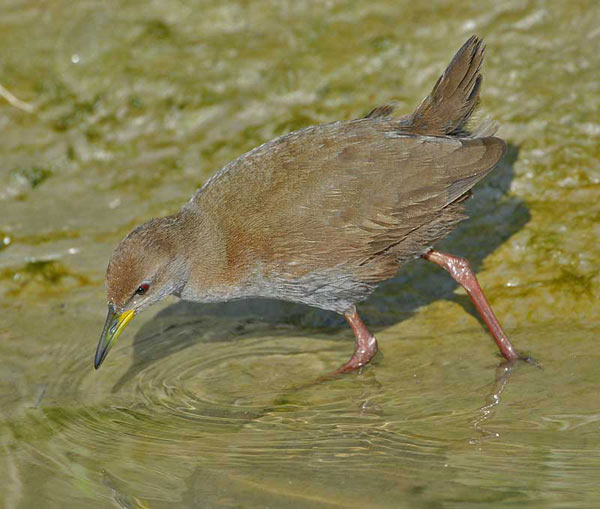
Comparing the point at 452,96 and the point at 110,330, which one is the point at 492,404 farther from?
the point at 110,330

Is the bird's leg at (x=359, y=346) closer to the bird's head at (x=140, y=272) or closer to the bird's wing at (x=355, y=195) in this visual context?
the bird's wing at (x=355, y=195)

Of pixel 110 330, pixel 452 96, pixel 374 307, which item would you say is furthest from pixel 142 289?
pixel 452 96

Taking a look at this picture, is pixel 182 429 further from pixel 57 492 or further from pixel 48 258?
pixel 48 258

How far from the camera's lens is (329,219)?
4875mm

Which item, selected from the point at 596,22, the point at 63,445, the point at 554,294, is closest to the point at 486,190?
the point at 554,294

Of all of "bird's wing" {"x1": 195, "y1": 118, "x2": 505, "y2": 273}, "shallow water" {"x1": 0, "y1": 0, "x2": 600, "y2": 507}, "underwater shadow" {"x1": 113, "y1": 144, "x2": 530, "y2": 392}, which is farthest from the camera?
"underwater shadow" {"x1": 113, "y1": 144, "x2": 530, "y2": 392}

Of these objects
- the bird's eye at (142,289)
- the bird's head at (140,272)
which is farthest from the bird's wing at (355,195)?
the bird's eye at (142,289)

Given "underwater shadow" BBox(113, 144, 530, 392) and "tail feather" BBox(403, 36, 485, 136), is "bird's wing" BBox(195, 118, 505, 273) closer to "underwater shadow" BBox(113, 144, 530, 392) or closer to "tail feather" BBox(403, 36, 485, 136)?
"tail feather" BBox(403, 36, 485, 136)

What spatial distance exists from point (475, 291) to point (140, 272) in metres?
1.95

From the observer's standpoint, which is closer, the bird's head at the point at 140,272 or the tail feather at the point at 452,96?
the bird's head at the point at 140,272

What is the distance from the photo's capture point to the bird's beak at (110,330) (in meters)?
4.93

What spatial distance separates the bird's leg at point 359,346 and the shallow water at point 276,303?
10cm

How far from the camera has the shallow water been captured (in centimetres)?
402

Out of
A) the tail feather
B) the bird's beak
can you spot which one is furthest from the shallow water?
the tail feather
